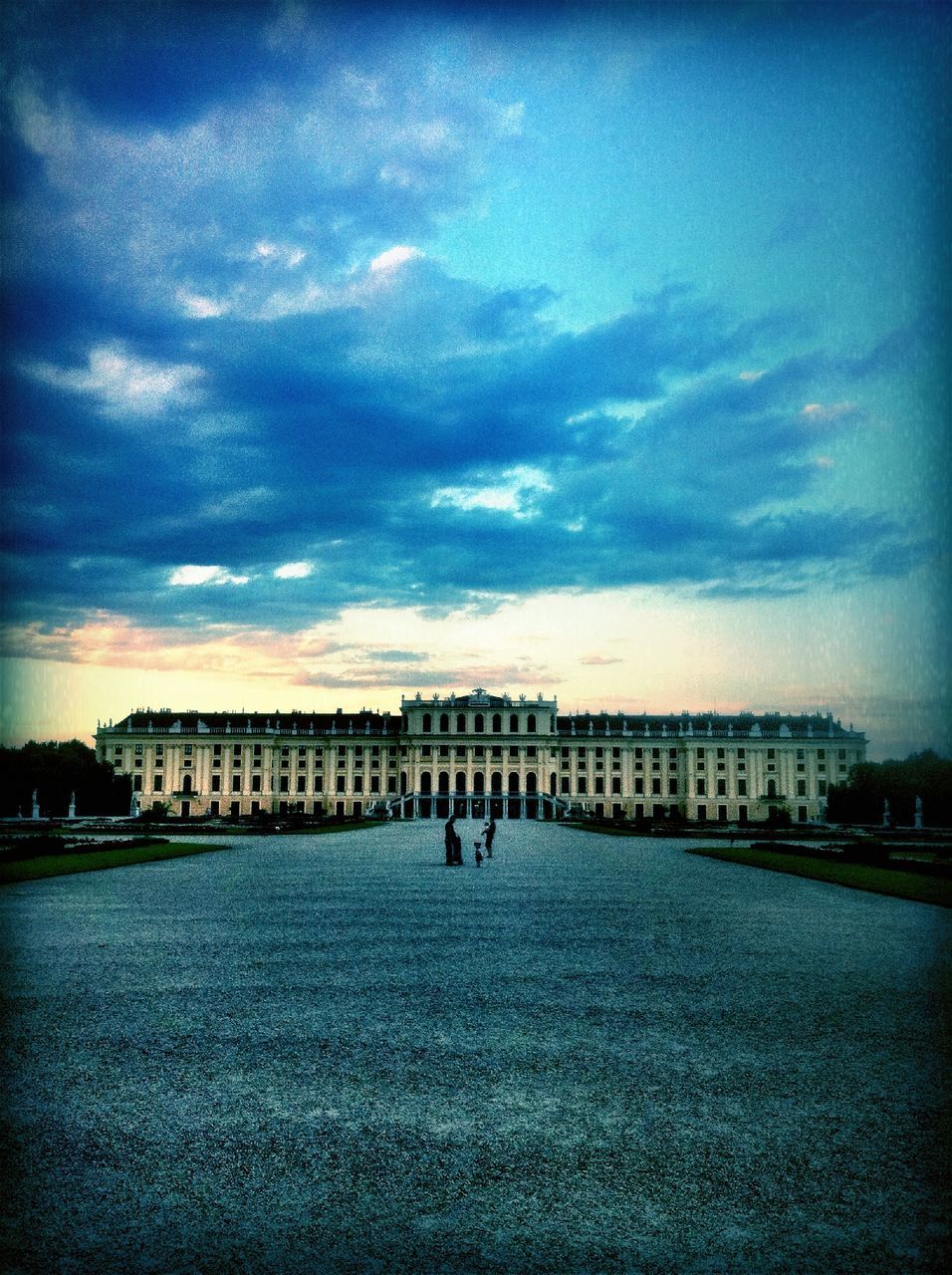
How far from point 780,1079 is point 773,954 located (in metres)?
6.41

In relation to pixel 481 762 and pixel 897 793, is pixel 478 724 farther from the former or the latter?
pixel 897 793

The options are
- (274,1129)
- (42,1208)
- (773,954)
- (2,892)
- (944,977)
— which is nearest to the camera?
(42,1208)

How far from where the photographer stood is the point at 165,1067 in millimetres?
8648

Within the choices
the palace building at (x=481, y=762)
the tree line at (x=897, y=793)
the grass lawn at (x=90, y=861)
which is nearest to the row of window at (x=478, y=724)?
the palace building at (x=481, y=762)

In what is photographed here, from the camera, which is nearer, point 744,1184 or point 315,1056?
point 744,1184

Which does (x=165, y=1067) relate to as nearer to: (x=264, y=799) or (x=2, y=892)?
(x=2, y=892)

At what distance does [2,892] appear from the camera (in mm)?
22672

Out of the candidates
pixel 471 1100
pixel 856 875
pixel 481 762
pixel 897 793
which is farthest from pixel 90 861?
pixel 481 762

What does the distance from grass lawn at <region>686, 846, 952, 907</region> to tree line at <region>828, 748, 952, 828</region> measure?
3211 centimetres

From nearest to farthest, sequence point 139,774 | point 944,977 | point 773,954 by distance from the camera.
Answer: point 944,977 < point 773,954 < point 139,774

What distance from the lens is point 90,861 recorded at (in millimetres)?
31109

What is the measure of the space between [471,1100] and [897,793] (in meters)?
Result: 78.1

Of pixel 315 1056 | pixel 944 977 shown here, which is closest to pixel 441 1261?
pixel 315 1056

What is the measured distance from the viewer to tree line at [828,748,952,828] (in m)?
73.1
